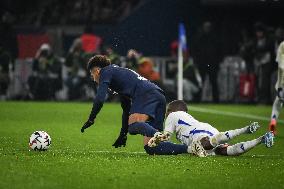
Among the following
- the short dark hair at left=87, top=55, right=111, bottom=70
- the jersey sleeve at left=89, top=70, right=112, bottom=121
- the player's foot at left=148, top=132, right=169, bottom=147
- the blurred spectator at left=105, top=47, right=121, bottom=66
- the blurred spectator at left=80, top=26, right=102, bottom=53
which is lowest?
the player's foot at left=148, top=132, right=169, bottom=147

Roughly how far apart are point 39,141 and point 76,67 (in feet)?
57.5

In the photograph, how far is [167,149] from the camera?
12.7 m

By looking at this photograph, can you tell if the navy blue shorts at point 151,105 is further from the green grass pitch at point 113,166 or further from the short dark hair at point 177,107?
the green grass pitch at point 113,166

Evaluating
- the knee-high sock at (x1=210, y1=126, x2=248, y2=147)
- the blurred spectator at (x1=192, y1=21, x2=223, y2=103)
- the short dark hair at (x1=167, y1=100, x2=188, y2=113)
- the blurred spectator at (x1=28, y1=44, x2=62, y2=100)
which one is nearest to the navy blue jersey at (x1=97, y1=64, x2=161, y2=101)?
the short dark hair at (x1=167, y1=100, x2=188, y2=113)

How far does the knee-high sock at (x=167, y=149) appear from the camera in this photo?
1258cm

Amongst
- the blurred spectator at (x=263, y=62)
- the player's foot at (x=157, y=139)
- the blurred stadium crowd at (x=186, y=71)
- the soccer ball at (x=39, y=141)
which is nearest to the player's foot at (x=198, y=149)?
the player's foot at (x=157, y=139)

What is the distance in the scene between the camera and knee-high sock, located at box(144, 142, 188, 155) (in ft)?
41.3

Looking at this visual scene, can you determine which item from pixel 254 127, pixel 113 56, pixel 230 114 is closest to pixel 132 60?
pixel 113 56

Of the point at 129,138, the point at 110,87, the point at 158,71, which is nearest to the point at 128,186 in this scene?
the point at 110,87

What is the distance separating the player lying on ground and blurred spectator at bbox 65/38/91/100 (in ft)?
57.4

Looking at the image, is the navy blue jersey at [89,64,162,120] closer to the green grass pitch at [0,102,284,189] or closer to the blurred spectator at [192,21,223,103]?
the green grass pitch at [0,102,284,189]

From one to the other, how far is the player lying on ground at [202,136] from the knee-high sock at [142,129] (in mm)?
221

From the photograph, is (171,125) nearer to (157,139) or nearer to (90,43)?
(157,139)

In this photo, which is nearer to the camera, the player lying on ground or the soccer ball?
the player lying on ground
